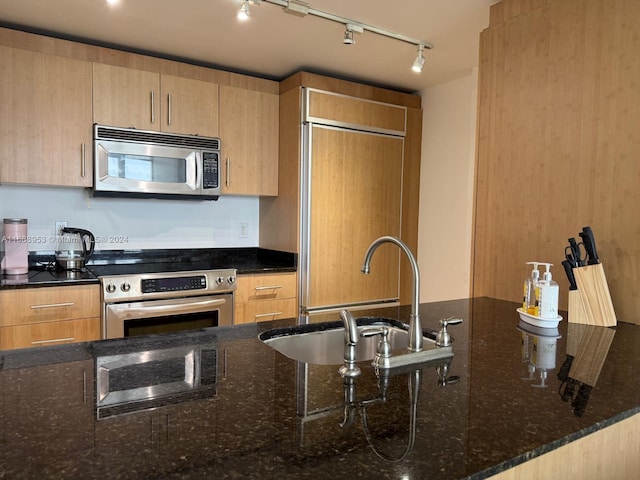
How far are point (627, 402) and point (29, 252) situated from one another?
3.16 m

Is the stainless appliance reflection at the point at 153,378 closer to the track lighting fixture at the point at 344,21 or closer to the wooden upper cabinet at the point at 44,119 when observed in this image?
the track lighting fixture at the point at 344,21

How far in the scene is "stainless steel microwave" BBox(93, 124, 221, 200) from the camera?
9.07 ft

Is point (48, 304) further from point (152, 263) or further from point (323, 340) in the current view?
point (323, 340)

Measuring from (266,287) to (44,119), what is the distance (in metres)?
1.65

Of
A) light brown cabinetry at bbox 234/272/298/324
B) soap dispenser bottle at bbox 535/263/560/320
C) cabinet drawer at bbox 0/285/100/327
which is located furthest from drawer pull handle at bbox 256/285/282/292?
soap dispenser bottle at bbox 535/263/560/320

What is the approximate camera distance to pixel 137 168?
288 cm

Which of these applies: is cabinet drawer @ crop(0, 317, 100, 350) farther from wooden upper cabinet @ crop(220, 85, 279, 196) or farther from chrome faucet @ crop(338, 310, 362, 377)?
chrome faucet @ crop(338, 310, 362, 377)

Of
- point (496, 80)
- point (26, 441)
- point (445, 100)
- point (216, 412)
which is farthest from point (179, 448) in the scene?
point (445, 100)

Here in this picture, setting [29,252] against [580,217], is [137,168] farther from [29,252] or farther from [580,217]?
[580,217]

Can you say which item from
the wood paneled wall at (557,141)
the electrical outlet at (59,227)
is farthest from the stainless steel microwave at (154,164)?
the wood paneled wall at (557,141)

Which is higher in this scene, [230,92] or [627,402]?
[230,92]

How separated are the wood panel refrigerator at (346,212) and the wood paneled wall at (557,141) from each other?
120 cm

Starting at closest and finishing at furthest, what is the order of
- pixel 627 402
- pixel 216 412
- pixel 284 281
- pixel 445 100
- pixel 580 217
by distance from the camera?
pixel 216 412
pixel 627 402
pixel 580 217
pixel 284 281
pixel 445 100

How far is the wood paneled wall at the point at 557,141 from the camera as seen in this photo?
5.52 feet
